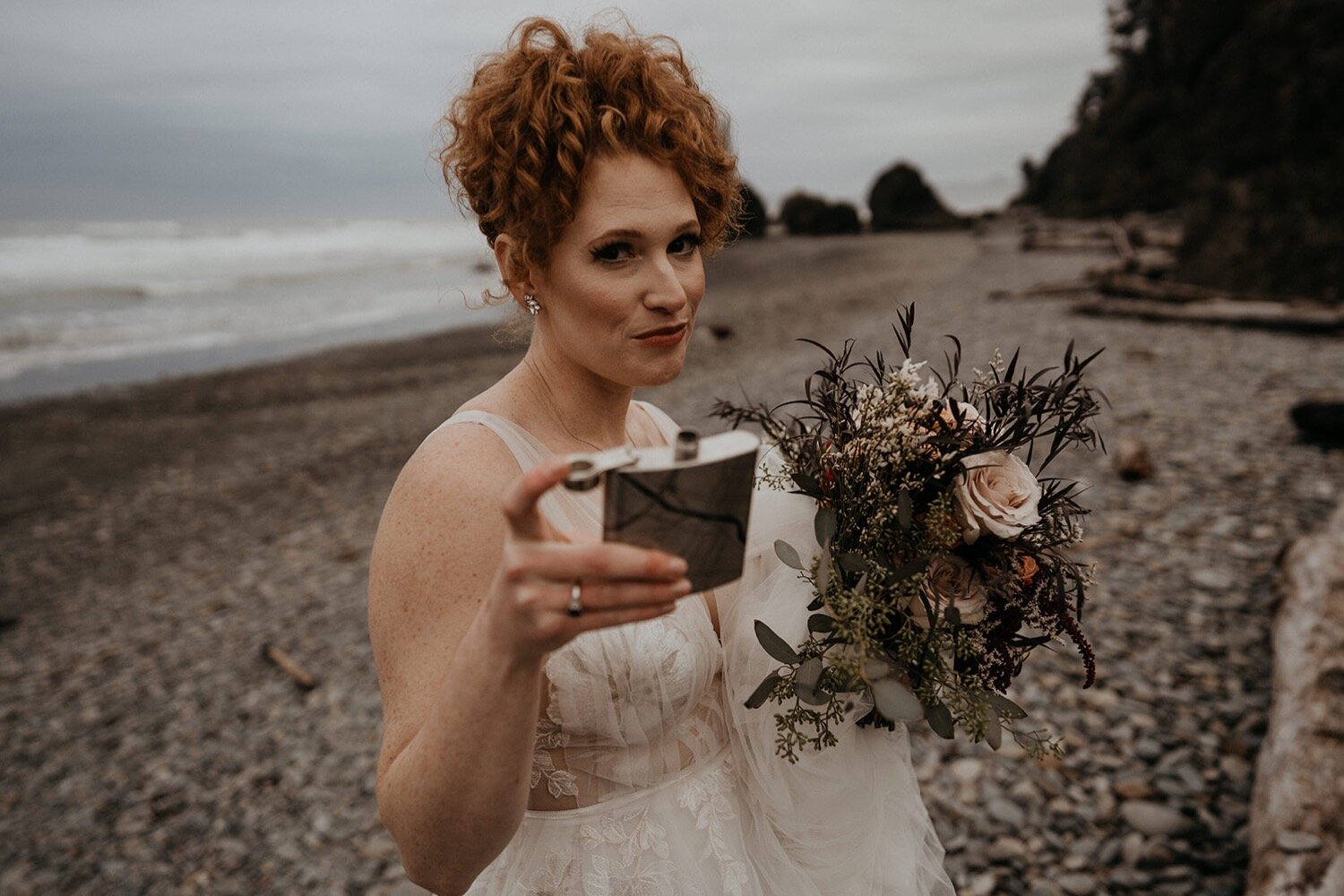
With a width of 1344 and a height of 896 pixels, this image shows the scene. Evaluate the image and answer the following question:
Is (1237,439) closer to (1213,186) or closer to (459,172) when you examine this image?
(459,172)

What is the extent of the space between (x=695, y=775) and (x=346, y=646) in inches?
194

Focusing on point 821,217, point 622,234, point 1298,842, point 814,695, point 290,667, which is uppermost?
point 821,217

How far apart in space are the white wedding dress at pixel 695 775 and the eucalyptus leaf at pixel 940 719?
12.6 inches

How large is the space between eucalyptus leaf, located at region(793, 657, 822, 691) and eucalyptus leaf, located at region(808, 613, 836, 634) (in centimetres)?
7

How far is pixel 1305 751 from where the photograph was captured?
312 cm

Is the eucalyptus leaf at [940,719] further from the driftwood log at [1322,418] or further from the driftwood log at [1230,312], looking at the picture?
the driftwood log at [1230,312]

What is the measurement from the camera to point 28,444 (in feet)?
41.6

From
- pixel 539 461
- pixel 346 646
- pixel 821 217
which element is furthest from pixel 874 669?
pixel 821 217

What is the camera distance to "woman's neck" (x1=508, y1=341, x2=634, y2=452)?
6.97ft

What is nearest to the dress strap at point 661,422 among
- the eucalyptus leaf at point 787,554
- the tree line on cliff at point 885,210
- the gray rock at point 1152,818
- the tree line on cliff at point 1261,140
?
the eucalyptus leaf at point 787,554

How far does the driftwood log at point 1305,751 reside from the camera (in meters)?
2.70

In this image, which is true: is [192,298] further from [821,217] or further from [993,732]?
[821,217]

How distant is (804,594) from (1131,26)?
172ft

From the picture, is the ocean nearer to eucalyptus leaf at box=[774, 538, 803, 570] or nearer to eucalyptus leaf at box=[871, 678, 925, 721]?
eucalyptus leaf at box=[774, 538, 803, 570]
